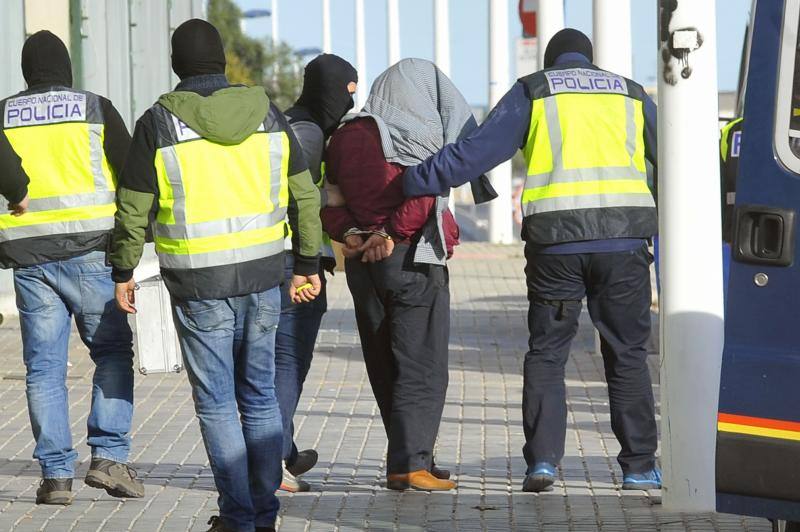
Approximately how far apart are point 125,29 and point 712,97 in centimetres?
1503

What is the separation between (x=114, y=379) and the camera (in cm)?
746

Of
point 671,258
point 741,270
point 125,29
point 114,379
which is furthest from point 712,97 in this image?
point 125,29

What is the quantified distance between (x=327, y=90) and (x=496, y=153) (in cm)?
81

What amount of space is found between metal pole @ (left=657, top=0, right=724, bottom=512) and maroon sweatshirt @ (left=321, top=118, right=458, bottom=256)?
1175mm

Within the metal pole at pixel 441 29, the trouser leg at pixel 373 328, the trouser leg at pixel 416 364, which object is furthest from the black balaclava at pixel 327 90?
the metal pole at pixel 441 29

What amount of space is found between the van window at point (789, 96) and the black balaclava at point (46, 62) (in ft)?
10.9

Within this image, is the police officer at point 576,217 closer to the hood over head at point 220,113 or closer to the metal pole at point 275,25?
the hood over head at point 220,113

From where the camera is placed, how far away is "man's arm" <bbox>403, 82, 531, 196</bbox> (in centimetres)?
729

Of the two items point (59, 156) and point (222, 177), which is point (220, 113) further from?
point (59, 156)

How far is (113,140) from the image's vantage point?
7387 mm

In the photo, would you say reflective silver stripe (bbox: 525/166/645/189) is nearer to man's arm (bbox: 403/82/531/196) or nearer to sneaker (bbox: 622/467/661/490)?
man's arm (bbox: 403/82/531/196)

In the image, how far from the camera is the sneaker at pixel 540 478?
7.48 m

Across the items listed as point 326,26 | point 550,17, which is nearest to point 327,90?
point 550,17

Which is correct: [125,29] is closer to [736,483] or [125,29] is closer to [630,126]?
[630,126]
